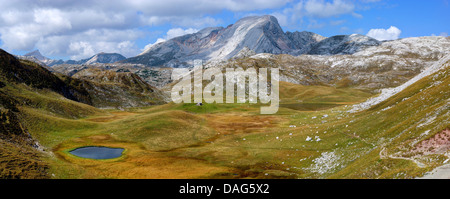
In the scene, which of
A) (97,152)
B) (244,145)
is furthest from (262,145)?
(97,152)

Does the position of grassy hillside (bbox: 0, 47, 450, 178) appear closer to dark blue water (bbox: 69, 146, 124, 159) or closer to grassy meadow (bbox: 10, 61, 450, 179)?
grassy meadow (bbox: 10, 61, 450, 179)

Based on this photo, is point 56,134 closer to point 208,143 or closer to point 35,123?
point 35,123

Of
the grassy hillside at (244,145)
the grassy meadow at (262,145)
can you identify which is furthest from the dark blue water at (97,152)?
the grassy hillside at (244,145)

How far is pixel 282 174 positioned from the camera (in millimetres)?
50562

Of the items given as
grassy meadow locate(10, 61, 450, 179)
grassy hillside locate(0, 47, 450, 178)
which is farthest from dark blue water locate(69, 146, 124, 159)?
grassy hillside locate(0, 47, 450, 178)

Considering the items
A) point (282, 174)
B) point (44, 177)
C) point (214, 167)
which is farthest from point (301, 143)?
point (44, 177)

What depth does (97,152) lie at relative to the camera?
240 ft

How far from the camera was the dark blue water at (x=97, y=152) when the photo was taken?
68.8m

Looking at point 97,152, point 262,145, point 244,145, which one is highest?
point 262,145

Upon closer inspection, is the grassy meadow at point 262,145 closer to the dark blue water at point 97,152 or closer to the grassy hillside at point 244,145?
the grassy hillside at point 244,145

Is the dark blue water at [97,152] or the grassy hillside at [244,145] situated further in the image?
the dark blue water at [97,152]

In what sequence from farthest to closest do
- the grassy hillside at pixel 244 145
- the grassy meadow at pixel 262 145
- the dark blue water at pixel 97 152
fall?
the dark blue water at pixel 97 152 → the grassy meadow at pixel 262 145 → the grassy hillside at pixel 244 145

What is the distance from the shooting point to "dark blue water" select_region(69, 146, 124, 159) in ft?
226

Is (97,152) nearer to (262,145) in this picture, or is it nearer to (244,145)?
(244,145)
